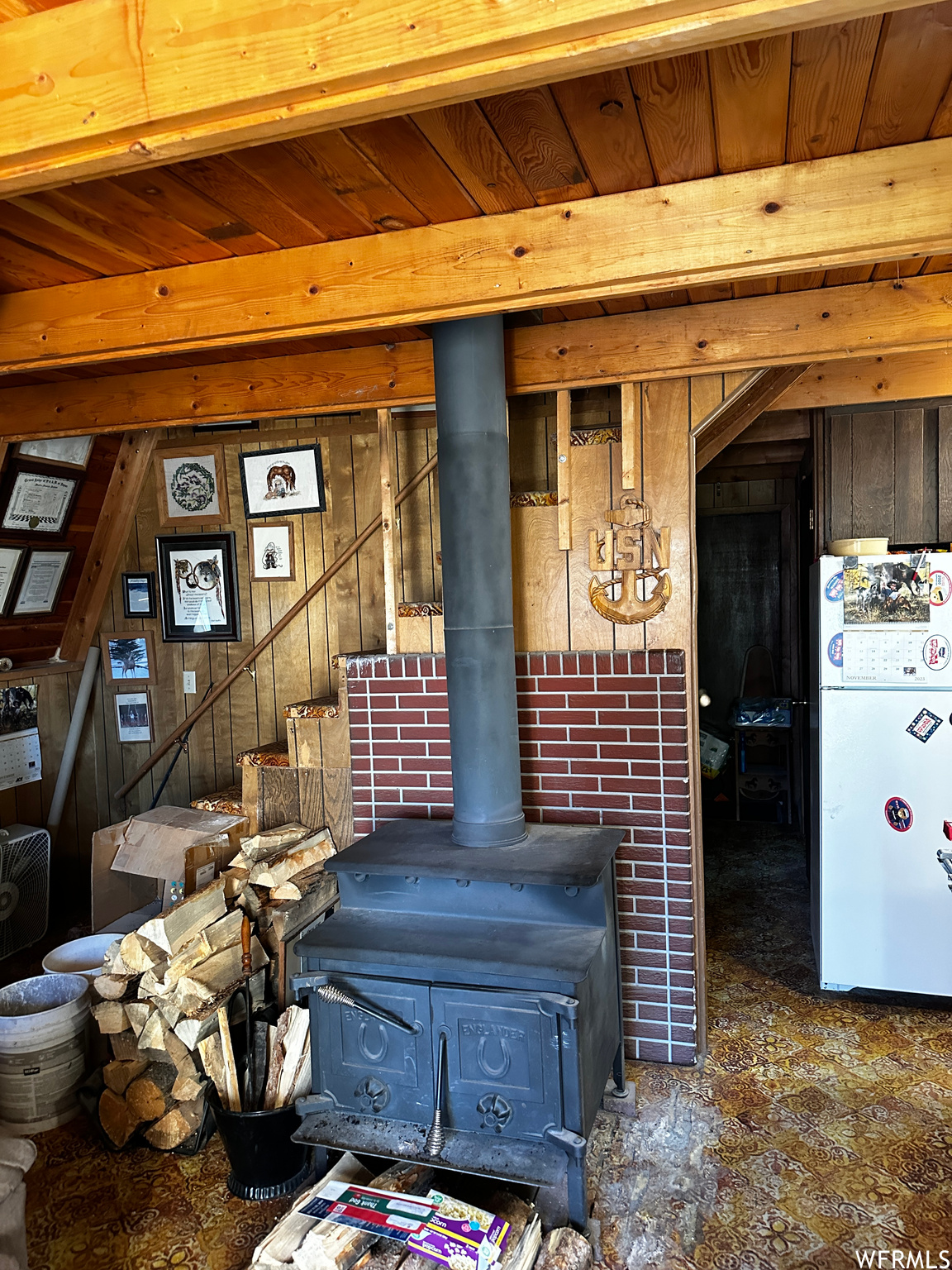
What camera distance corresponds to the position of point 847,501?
152 inches

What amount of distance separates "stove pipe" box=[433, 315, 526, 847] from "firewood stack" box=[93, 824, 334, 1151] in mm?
831

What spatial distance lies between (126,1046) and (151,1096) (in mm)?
169

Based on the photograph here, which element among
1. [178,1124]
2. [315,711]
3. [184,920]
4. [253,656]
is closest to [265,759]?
[315,711]

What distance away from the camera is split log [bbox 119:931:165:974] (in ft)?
8.56

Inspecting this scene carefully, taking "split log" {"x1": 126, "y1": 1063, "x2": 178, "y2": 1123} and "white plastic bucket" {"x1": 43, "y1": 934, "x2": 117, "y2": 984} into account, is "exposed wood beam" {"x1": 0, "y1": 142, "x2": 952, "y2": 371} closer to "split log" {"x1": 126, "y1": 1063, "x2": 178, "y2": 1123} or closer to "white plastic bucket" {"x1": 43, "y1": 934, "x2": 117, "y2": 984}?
"white plastic bucket" {"x1": 43, "y1": 934, "x2": 117, "y2": 984}

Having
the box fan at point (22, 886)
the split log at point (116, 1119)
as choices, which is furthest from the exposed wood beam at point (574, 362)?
the split log at point (116, 1119)

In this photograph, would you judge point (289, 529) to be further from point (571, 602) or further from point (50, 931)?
point (50, 931)

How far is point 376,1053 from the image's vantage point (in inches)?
87.0

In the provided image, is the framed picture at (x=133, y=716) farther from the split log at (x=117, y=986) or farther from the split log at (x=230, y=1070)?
the split log at (x=230, y=1070)

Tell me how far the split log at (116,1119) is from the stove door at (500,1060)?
109 cm

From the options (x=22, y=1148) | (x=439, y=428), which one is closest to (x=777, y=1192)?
(x=22, y=1148)

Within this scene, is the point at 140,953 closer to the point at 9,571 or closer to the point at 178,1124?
the point at 178,1124

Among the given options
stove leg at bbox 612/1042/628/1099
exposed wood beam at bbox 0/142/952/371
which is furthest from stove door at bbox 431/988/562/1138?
exposed wood beam at bbox 0/142/952/371

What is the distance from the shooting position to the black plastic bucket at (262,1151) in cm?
227
